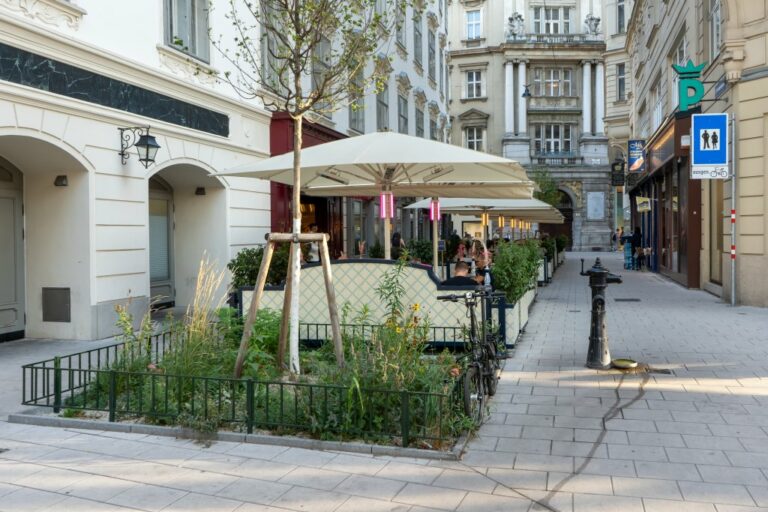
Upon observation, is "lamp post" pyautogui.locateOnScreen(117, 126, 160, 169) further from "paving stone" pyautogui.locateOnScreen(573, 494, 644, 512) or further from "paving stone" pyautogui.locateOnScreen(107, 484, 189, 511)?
"paving stone" pyautogui.locateOnScreen(573, 494, 644, 512)

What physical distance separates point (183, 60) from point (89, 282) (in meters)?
4.33

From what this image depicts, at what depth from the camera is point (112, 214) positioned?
420 inches

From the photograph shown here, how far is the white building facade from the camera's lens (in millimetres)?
9172

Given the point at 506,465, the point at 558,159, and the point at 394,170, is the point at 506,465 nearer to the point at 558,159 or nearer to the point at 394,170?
the point at 394,170

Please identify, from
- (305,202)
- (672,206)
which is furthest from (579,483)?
(672,206)

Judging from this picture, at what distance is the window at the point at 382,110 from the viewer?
924 inches

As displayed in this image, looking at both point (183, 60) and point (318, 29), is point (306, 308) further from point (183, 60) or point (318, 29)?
point (183, 60)

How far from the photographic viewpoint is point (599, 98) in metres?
50.0

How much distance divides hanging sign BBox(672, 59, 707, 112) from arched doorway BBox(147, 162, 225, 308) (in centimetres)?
982

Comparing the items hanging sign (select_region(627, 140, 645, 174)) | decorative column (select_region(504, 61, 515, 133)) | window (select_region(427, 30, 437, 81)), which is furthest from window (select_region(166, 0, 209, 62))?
decorative column (select_region(504, 61, 515, 133))

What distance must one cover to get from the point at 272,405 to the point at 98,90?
6748 millimetres

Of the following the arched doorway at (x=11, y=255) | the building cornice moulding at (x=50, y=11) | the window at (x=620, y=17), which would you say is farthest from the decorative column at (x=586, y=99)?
the arched doorway at (x=11, y=255)

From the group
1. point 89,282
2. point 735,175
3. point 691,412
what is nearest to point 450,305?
point 691,412

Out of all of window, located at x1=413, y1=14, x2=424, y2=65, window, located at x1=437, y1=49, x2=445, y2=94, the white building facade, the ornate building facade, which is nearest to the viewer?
the white building facade
